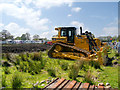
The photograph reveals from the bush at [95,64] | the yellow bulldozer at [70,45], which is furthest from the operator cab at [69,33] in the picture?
the bush at [95,64]

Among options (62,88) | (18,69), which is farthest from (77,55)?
(62,88)

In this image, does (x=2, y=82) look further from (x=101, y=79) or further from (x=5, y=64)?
(x=101, y=79)

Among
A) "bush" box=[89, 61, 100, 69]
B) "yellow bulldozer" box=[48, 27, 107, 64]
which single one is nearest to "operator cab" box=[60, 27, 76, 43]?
"yellow bulldozer" box=[48, 27, 107, 64]

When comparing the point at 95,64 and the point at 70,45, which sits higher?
the point at 70,45

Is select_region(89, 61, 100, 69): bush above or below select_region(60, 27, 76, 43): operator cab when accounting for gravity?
below

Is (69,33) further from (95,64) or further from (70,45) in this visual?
(95,64)

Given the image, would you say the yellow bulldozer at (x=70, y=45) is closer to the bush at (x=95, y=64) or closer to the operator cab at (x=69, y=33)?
the operator cab at (x=69, y=33)

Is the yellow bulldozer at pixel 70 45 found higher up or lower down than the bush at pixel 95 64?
higher up

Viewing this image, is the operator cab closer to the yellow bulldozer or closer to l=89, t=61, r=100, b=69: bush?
the yellow bulldozer

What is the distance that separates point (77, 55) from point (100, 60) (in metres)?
2.33

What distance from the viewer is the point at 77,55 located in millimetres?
9477

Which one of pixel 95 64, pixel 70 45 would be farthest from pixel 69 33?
pixel 95 64

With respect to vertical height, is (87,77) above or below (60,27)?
below

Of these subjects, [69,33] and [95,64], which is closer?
[95,64]
